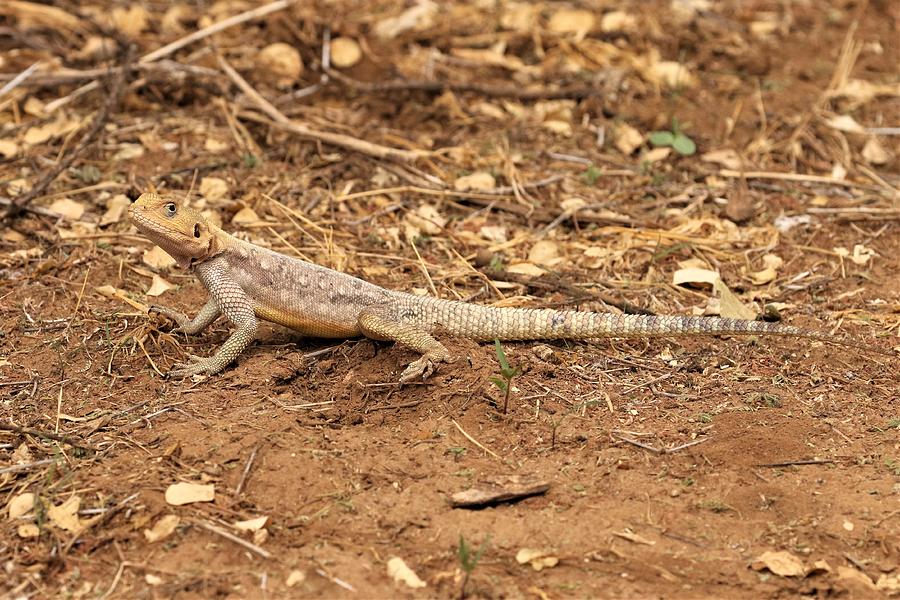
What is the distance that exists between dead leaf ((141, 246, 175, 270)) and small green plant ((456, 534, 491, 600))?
3.25 meters

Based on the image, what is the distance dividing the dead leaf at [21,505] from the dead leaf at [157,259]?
7.53 ft

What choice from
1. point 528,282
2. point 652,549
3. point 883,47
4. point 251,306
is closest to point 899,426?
point 652,549

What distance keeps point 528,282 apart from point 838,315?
181cm

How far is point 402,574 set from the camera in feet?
11.8

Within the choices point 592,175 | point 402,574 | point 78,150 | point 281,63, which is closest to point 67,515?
point 402,574

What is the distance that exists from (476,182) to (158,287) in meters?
2.45

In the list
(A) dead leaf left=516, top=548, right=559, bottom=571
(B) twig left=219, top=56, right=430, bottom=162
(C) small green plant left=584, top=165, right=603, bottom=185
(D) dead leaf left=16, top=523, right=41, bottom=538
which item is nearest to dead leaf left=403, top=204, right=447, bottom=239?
(B) twig left=219, top=56, right=430, bottom=162

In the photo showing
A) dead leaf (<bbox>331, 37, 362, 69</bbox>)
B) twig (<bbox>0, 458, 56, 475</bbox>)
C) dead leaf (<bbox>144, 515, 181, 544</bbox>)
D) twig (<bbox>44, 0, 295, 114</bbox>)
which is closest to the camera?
dead leaf (<bbox>144, 515, 181, 544</bbox>)

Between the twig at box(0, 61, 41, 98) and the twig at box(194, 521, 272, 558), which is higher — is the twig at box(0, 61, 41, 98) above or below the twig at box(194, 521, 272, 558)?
above

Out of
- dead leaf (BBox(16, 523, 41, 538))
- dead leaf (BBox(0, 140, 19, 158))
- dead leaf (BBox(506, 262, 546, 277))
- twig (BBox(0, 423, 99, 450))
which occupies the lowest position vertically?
dead leaf (BBox(506, 262, 546, 277))

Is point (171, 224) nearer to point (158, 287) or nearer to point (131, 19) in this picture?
point (158, 287)

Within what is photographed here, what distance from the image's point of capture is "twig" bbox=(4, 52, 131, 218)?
649 centimetres

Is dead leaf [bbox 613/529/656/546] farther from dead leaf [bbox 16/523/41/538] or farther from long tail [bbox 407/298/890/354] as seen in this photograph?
dead leaf [bbox 16/523/41/538]

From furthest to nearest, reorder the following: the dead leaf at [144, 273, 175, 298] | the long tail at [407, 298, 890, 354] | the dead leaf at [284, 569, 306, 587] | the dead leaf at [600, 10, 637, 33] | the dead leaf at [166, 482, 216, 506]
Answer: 1. the dead leaf at [600, 10, 637, 33]
2. the dead leaf at [144, 273, 175, 298]
3. the long tail at [407, 298, 890, 354]
4. the dead leaf at [166, 482, 216, 506]
5. the dead leaf at [284, 569, 306, 587]
